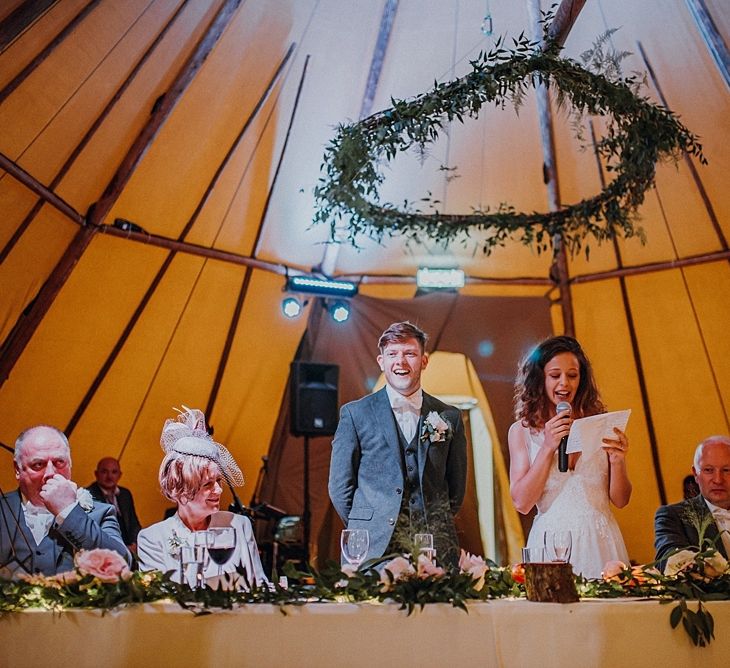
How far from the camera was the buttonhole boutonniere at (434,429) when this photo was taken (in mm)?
2875

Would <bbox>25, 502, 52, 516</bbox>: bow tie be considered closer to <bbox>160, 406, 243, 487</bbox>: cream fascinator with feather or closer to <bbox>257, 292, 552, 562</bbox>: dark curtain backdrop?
<bbox>160, 406, 243, 487</bbox>: cream fascinator with feather

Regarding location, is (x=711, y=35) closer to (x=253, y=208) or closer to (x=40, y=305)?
(x=253, y=208)

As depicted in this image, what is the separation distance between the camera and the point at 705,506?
2.84 m

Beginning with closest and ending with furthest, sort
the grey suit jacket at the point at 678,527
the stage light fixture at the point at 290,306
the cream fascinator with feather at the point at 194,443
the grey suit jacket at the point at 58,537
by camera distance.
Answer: the grey suit jacket at the point at 58,537 → the cream fascinator with feather at the point at 194,443 → the grey suit jacket at the point at 678,527 → the stage light fixture at the point at 290,306

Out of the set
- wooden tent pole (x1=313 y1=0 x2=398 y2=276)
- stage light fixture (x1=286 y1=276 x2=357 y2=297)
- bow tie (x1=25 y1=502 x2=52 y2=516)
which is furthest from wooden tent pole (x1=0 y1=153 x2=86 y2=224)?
bow tie (x1=25 y1=502 x2=52 y2=516)

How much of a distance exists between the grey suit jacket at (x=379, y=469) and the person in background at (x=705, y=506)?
0.73 m

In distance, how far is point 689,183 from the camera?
5.57m

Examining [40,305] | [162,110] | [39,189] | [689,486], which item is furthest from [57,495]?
[689,486]

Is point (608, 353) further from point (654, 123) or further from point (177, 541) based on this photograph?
point (177, 541)

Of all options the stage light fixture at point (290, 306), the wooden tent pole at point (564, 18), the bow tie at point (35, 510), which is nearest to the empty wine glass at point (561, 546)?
the bow tie at point (35, 510)

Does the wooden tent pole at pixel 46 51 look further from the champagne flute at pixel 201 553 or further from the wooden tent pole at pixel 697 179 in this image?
the champagne flute at pixel 201 553

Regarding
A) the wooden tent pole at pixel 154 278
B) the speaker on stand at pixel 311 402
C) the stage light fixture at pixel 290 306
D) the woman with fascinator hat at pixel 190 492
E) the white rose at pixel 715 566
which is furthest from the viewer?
the stage light fixture at pixel 290 306

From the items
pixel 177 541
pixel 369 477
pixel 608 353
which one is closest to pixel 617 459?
pixel 369 477

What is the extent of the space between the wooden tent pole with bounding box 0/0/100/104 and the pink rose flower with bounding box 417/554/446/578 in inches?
147
